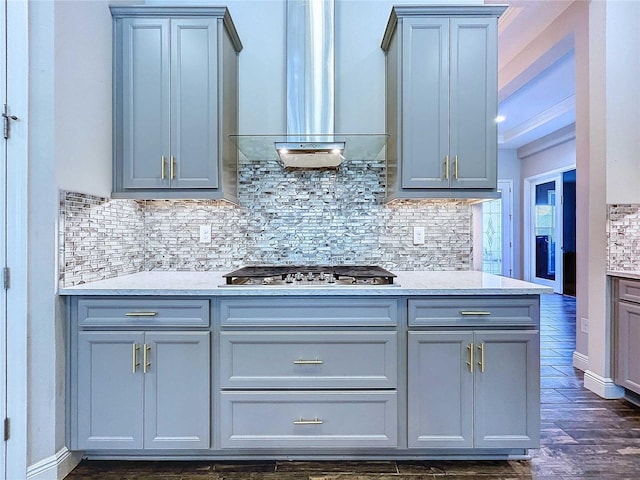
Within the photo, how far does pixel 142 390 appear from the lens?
1864 millimetres

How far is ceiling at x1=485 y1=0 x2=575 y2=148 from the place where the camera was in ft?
11.5

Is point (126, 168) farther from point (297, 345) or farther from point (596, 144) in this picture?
point (596, 144)

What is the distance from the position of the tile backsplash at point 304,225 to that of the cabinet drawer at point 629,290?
1100 mm

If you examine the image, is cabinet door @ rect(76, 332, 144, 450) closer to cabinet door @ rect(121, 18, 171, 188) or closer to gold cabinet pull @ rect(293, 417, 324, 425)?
gold cabinet pull @ rect(293, 417, 324, 425)

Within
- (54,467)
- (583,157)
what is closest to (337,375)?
(54,467)

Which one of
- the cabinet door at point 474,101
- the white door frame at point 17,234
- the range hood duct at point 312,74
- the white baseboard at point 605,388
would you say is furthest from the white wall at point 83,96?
the white baseboard at point 605,388

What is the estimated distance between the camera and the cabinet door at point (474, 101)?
2.19 m

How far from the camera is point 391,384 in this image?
6.19ft

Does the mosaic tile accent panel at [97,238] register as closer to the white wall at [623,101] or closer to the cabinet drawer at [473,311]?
the cabinet drawer at [473,311]

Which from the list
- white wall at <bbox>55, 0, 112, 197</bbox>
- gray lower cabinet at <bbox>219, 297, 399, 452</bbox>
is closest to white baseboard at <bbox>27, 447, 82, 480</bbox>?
gray lower cabinet at <bbox>219, 297, 399, 452</bbox>

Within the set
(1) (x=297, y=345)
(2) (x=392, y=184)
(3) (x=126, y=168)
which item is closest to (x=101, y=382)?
(1) (x=297, y=345)

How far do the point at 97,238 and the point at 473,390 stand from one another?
2.17 meters

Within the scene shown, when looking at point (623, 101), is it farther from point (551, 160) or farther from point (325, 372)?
point (551, 160)

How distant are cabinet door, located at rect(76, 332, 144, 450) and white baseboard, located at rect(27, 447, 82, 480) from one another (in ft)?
0.28
